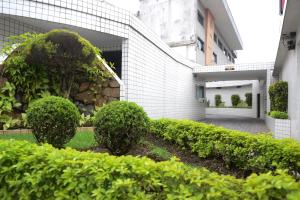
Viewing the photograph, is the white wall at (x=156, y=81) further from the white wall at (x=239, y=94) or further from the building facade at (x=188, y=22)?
the white wall at (x=239, y=94)

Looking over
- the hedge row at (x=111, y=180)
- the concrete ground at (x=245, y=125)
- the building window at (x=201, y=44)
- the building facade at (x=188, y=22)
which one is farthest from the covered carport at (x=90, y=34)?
the building window at (x=201, y=44)

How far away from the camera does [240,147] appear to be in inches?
167

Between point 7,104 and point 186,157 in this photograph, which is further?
point 7,104

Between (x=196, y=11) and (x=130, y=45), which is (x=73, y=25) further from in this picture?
(x=196, y=11)

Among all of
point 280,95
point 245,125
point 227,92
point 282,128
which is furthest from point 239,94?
point 282,128

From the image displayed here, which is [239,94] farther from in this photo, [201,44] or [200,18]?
[200,18]

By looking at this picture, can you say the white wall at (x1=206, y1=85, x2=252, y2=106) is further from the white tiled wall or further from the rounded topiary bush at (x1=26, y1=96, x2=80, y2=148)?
the rounded topiary bush at (x1=26, y1=96, x2=80, y2=148)

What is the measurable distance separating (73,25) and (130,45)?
2005 mm

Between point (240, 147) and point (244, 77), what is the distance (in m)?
16.5

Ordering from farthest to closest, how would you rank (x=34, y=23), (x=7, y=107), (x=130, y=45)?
(x=130, y=45)
(x=34, y=23)
(x=7, y=107)

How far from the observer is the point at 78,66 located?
273 inches

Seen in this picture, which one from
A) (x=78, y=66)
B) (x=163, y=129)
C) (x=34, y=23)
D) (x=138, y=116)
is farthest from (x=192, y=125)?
(x=34, y=23)

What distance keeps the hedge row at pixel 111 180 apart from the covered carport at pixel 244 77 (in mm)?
13794

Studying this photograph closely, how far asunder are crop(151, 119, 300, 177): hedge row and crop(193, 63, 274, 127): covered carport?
423 inches
